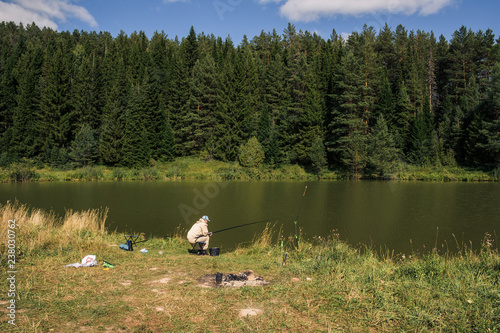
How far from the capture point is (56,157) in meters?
42.8

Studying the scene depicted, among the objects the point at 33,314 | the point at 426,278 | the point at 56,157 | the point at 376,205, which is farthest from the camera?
the point at 56,157

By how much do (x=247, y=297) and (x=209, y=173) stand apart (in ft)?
126

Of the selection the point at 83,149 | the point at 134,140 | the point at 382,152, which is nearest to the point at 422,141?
the point at 382,152

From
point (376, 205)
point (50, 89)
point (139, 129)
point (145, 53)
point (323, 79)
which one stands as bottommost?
point (376, 205)

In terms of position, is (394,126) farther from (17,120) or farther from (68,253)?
(17,120)

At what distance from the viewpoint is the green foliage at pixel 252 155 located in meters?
43.3

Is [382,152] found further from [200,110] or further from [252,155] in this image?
[200,110]

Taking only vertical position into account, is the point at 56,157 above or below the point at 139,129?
below

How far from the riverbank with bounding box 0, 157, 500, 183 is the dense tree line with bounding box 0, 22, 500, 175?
4.23 ft

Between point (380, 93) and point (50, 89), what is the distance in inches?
1801

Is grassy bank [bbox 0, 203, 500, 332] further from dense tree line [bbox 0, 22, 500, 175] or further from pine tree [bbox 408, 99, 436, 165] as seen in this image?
pine tree [bbox 408, 99, 436, 165]

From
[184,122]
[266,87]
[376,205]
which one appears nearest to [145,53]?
[184,122]

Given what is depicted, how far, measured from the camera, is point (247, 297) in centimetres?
523

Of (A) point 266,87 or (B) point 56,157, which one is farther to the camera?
(A) point 266,87
